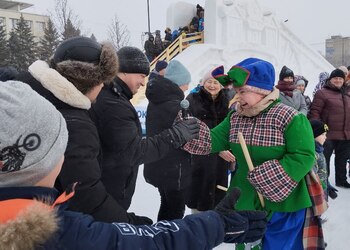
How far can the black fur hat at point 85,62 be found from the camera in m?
1.52

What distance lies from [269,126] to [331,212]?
2678mm

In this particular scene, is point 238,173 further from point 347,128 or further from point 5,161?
point 347,128

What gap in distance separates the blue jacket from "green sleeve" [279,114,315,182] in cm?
96

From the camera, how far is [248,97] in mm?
2064

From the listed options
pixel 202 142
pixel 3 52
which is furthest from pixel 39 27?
pixel 202 142

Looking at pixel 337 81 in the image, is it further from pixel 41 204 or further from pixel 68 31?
pixel 68 31

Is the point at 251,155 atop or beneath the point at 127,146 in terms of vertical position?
beneath

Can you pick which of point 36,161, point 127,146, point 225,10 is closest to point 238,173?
point 127,146

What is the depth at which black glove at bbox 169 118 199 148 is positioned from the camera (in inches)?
82.5

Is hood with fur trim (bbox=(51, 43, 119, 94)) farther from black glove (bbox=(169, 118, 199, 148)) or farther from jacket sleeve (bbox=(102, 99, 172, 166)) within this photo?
black glove (bbox=(169, 118, 199, 148))

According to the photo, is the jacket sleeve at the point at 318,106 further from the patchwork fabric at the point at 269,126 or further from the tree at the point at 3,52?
the tree at the point at 3,52

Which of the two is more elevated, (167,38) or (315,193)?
(167,38)

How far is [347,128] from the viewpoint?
192 inches

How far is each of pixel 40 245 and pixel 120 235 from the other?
0.70ft
